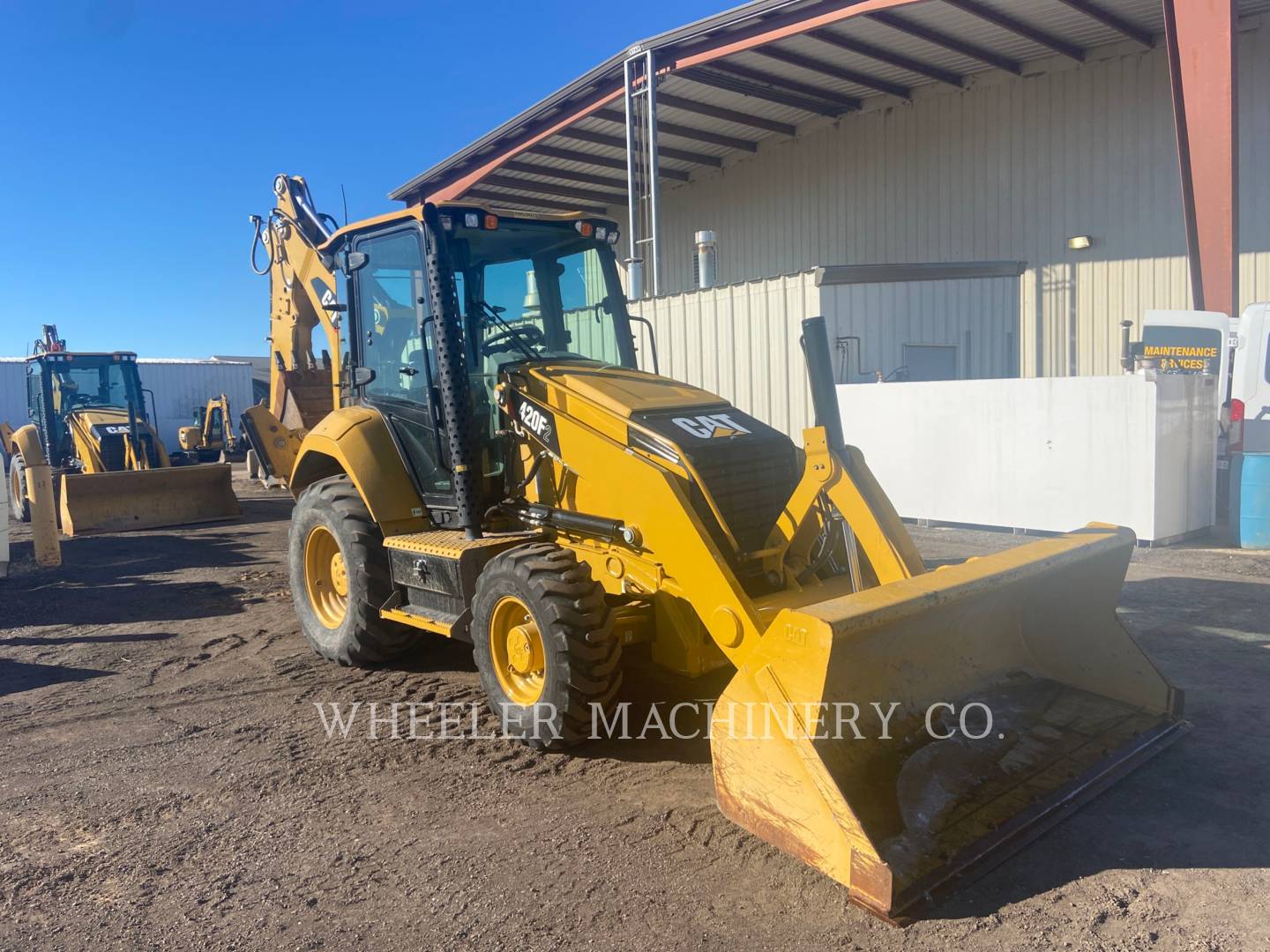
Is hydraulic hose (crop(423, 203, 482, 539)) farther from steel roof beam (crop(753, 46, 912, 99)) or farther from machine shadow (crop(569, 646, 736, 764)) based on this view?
steel roof beam (crop(753, 46, 912, 99))

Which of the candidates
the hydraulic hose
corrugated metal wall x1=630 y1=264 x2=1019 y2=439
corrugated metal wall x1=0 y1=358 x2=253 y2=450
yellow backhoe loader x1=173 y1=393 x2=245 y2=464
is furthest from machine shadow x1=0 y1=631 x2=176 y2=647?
corrugated metal wall x1=0 y1=358 x2=253 y2=450

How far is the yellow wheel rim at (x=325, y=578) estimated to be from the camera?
6371 millimetres

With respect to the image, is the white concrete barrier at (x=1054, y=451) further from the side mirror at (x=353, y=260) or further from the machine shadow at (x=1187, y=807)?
the side mirror at (x=353, y=260)

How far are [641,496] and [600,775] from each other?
128 centimetres

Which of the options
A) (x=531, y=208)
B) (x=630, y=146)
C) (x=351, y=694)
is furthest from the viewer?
(x=531, y=208)

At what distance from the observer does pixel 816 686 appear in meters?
3.25

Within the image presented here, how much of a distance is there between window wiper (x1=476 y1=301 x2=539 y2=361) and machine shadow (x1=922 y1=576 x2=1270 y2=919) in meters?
3.55

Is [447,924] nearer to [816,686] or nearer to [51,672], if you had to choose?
[816,686]

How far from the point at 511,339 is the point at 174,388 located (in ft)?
103

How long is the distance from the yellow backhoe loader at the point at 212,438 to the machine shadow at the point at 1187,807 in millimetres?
21826

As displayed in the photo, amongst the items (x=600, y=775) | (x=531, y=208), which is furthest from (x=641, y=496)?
(x=531, y=208)

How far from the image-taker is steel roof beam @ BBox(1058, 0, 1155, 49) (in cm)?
1209

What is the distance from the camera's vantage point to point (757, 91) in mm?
15328

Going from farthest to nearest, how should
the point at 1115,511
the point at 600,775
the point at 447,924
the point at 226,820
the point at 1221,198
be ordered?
the point at 1221,198, the point at 1115,511, the point at 600,775, the point at 226,820, the point at 447,924
